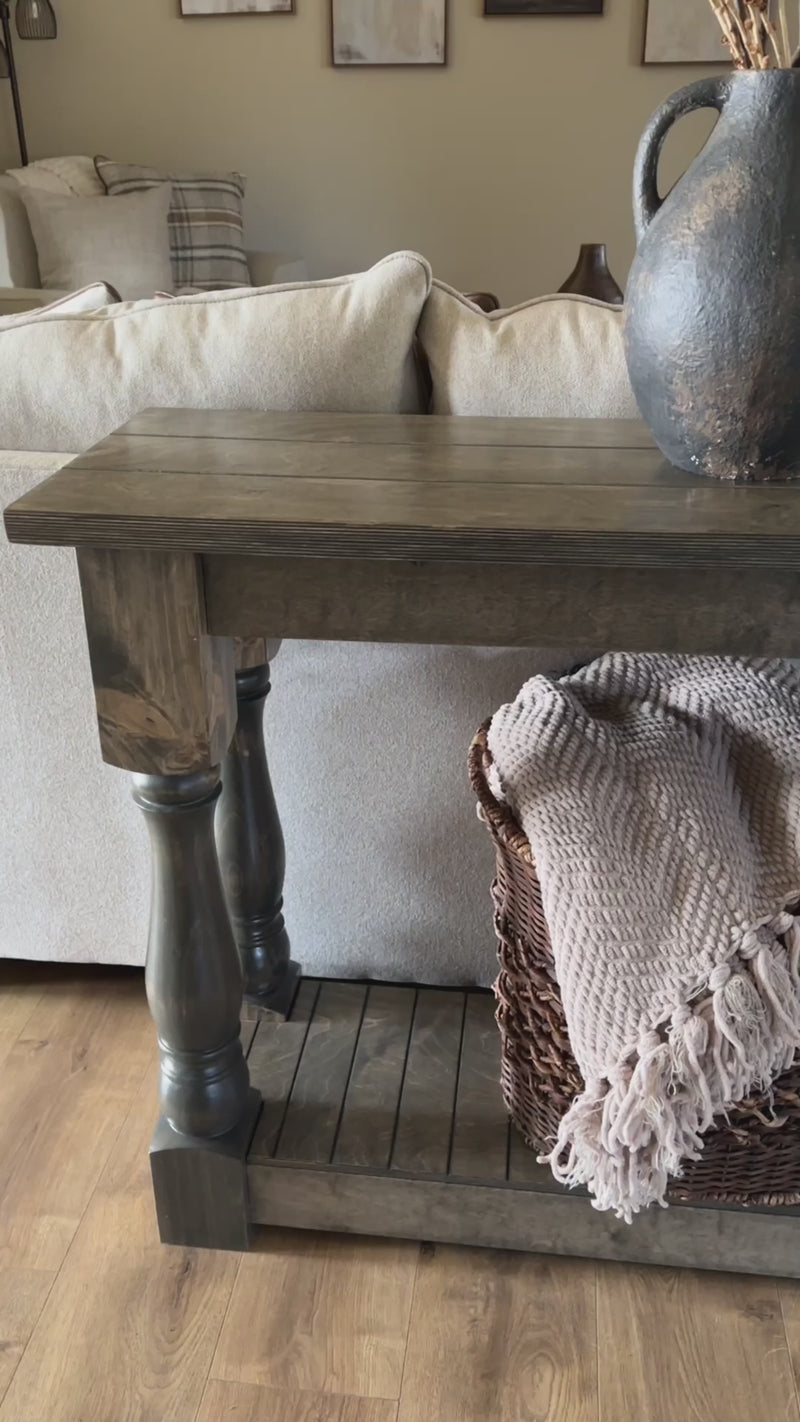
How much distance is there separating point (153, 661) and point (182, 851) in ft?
0.63

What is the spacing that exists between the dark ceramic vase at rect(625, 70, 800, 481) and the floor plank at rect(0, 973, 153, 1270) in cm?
98

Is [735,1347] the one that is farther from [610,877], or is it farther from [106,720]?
[106,720]

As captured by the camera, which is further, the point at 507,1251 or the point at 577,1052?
the point at 507,1251

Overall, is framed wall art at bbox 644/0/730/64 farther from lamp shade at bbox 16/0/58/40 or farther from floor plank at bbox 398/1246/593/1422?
floor plank at bbox 398/1246/593/1422

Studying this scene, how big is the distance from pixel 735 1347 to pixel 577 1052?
1.19 feet

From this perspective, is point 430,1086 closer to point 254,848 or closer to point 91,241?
point 254,848

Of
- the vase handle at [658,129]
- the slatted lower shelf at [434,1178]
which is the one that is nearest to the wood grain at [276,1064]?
the slatted lower shelf at [434,1178]

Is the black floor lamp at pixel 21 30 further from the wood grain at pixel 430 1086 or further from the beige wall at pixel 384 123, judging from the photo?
the wood grain at pixel 430 1086

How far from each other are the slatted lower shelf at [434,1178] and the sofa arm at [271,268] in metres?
2.98

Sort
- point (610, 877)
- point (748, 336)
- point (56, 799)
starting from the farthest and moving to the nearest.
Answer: point (56, 799), point (610, 877), point (748, 336)

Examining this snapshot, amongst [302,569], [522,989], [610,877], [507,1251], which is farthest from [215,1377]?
[302,569]

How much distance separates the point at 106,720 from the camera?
0.95 meters

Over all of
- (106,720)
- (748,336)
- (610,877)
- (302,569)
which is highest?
(748,336)

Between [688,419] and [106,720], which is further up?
[688,419]
